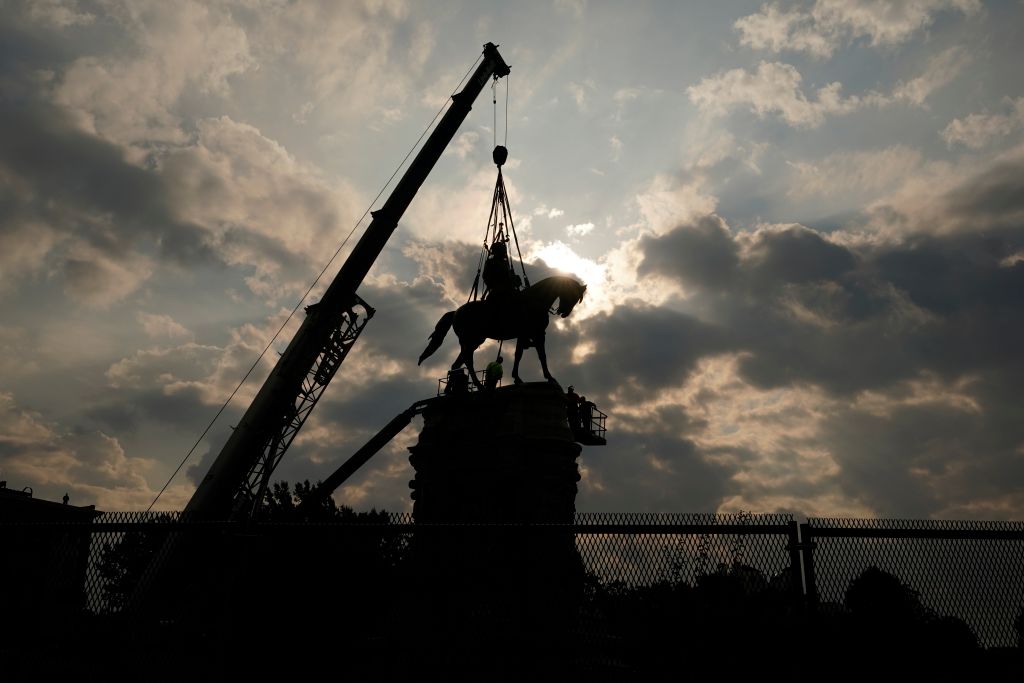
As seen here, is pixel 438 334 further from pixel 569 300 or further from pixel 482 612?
pixel 482 612

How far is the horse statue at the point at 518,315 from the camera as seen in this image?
20.3m

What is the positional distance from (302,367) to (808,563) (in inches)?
782

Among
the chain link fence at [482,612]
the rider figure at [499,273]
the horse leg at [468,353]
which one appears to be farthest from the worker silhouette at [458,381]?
the chain link fence at [482,612]

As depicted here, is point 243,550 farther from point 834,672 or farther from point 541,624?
point 834,672

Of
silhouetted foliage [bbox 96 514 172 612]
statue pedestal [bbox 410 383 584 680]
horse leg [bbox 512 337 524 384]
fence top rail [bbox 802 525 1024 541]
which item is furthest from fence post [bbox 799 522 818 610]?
horse leg [bbox 512 337 524 384]

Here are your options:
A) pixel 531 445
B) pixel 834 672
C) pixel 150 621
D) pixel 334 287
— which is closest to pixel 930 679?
pixel 834 672

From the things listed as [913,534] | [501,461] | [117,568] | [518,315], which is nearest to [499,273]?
[518,315]

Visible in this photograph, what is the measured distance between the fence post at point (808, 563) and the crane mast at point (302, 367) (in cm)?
1859

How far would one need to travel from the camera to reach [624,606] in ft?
24.4

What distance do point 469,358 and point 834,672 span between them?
613 inches

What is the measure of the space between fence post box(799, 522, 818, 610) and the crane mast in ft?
61.0

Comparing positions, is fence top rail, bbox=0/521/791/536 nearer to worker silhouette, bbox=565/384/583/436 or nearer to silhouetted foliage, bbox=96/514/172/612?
silhouetted foliage, bbox=96/514/172/612

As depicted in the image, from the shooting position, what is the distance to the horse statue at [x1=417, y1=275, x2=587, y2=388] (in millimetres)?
20297

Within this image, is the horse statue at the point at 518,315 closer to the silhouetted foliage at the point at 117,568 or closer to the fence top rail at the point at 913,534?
the silhouetted foliage at the point at 117,568
